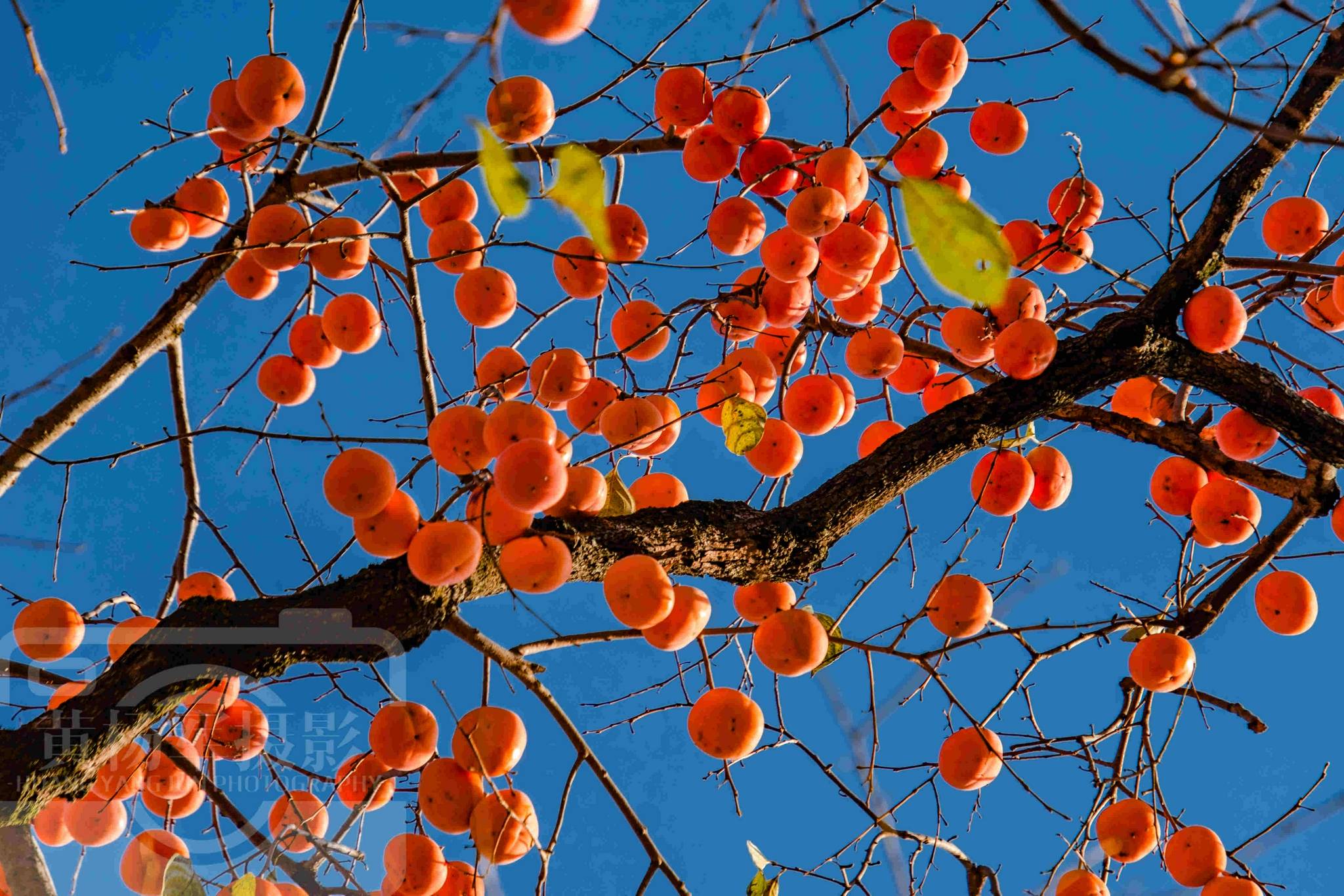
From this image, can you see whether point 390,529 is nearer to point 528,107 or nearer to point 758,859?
point 528,107

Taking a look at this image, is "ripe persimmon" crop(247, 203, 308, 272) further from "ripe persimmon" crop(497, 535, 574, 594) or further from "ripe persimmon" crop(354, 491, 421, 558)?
"ripe persimmon" crop(497, 535, 574, 594)

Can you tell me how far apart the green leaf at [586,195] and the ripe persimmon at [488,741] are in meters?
1.26

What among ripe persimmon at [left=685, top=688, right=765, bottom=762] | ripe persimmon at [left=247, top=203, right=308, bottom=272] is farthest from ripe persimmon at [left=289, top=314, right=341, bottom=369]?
ripe persimmon at [left=685, top=688, right=765, bottom=762]

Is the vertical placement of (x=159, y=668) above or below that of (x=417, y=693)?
below

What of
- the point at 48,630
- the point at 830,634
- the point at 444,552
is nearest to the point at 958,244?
the point at 444,552

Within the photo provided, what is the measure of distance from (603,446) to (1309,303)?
1460 millimetres

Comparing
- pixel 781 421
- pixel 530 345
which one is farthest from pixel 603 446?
pixel 530 345

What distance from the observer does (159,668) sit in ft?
4.28

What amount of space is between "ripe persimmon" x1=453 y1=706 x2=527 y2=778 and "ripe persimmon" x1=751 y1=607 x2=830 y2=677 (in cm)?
41

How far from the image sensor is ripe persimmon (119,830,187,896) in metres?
1.71

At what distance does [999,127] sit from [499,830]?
1.71 meters

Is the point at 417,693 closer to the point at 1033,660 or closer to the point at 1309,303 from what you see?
the point at 1033,660

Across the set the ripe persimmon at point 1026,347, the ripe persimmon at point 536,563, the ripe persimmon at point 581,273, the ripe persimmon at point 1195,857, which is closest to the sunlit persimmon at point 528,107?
the ripe persimmon at point 581,273

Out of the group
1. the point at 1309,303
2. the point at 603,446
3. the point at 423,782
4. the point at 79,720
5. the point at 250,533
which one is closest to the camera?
the point at 79,720
